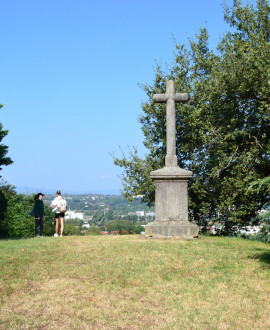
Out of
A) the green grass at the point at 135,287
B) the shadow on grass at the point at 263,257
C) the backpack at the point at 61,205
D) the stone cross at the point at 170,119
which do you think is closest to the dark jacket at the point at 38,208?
the backpack at the point at 61,205

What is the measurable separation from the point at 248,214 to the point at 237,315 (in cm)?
1055

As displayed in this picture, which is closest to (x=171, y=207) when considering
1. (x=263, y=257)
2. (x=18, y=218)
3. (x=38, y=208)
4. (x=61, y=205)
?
(x=263, y=257)

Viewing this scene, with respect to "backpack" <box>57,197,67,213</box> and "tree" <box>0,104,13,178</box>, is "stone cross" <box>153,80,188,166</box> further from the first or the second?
"tree" <box>0,104,13,178</box>

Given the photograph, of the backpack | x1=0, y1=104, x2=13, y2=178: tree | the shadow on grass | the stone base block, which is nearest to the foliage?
x1=0, y1=104, x2=13, y2=178: tree

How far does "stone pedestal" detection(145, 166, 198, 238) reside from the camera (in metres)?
10.9

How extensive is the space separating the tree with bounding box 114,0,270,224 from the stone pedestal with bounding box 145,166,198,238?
3.46m

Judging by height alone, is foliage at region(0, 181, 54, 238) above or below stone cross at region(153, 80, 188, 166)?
below

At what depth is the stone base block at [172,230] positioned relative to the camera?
10859 mm

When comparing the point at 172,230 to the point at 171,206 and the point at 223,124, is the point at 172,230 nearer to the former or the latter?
the point at 171,206

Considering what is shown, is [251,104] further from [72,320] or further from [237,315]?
[72,320]

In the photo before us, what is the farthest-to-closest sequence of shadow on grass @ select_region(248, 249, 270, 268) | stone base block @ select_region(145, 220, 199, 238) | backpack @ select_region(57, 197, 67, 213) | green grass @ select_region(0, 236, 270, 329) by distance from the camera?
1. backpack @ select_region(57, 197, 67, 213)
2. stone base block @ select_region(145, 220, 199, 238)
3. shadow on grass @ select_region(248, 249, 270, 268)
4. green grass @ select_region(0, 236, 270, 329)

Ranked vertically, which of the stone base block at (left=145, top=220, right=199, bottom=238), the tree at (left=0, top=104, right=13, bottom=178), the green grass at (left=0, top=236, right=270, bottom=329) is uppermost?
the tree at (left=0, top=104, right=13, bottom=178)

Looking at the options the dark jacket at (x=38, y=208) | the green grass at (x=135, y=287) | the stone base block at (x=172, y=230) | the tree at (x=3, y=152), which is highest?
the tree at (x=3, y=152)

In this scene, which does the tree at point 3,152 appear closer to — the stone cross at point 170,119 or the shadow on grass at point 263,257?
the stone cross at point 170,119
